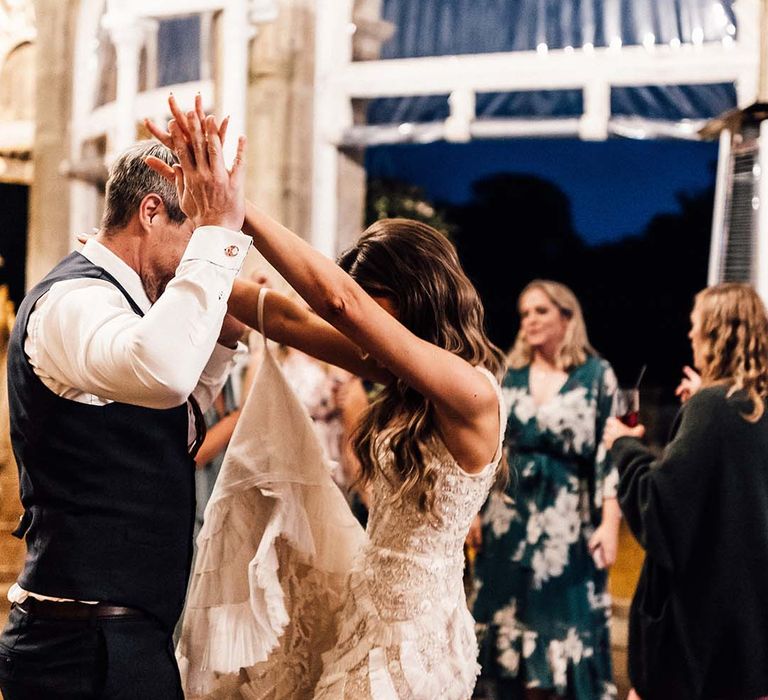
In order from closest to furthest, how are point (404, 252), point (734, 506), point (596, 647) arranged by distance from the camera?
1. point (404, 252)
2. point (734, 506)
3. point (596, 647)

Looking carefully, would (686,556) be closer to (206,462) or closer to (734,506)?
(734,506)

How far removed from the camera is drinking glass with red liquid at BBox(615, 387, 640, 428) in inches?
127

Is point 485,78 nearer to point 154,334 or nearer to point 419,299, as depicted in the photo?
point 419,299

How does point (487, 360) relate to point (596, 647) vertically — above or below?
above

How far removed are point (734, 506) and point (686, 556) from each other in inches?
9.1

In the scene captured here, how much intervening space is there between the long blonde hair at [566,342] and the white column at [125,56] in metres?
2.55

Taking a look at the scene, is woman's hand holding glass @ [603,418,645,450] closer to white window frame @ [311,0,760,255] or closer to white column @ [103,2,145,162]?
white window frame @ [311,0,760,255]

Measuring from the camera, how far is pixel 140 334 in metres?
1.51

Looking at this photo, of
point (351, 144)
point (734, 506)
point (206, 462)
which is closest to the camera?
point (734, 506)

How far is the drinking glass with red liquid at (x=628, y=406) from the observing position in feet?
10.6

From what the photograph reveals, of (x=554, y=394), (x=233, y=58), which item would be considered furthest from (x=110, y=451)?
(x=233, y=58)

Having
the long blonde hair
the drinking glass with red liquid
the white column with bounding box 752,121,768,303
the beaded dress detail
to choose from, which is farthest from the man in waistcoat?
the white column with bounding box 752,121,768,303

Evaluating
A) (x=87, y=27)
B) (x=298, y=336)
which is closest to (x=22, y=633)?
(x=298, y=336)

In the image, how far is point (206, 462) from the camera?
384cm
